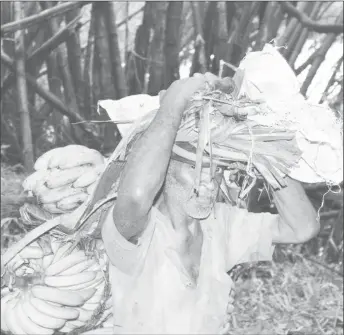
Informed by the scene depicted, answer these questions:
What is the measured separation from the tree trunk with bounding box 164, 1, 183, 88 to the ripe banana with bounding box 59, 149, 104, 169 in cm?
251

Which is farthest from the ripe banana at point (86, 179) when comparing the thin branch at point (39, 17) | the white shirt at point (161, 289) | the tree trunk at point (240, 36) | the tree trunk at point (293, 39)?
the tree trunk at point (293, 39)

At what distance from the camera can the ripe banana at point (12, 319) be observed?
1.40 m

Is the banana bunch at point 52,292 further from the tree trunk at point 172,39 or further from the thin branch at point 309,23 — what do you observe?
the thin branch at point 309,23

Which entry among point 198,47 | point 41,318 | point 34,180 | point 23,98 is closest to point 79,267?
point 41,318

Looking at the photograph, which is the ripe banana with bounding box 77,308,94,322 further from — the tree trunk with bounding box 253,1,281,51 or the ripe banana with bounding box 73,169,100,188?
the tree trunk with bounding box 253,1,281,51

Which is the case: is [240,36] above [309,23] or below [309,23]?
below

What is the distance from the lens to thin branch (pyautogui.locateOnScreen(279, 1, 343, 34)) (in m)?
3.68

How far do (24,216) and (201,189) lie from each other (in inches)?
19.4

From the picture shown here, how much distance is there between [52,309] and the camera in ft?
4.55

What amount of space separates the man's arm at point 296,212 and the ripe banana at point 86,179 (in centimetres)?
45

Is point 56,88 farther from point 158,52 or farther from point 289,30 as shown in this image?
point 289,30

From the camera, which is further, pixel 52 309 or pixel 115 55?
pixel 115 55

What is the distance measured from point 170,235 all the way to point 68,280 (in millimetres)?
267

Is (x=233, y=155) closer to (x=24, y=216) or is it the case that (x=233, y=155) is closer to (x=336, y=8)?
(x=24, y=216)
